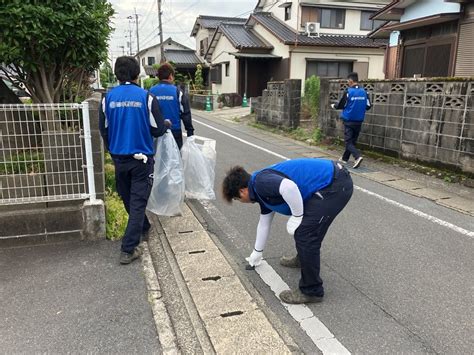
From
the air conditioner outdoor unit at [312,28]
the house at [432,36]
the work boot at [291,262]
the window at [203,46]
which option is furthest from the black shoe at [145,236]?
the window at [203,46]

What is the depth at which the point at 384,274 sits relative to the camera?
12.2ft

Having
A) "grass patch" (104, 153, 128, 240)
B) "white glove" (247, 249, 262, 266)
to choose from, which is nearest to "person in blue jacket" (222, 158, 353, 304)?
"white glove" (247, 249, 262, 266)

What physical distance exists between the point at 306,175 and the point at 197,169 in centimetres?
260

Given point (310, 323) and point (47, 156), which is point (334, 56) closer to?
point (47, 156)

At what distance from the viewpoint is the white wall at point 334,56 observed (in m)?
22.7

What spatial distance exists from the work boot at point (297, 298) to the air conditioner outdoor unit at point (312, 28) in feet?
72.4

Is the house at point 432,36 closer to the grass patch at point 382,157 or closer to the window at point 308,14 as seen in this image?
the grass patch at point 382,157

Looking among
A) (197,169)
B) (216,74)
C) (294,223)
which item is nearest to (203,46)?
(216,74)

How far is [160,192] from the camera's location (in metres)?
4.54

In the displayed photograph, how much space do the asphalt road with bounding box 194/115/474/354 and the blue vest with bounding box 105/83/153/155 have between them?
156 cm

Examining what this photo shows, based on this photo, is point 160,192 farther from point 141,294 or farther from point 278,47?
point 278,47

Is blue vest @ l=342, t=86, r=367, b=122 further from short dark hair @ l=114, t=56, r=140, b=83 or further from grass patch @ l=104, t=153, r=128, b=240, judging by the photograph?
short dark hair @ l=114, t=56, r=140, b=83

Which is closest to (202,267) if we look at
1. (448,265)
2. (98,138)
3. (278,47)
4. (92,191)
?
(92,191)

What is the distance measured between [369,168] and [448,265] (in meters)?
4.49
